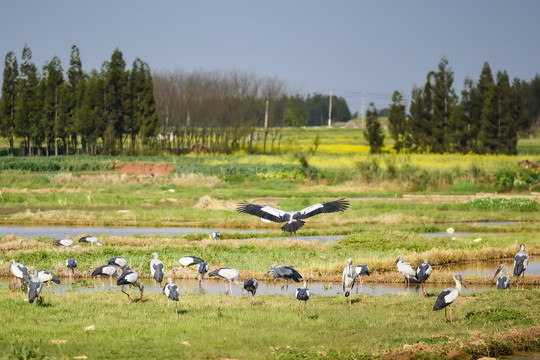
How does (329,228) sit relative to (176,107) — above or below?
below

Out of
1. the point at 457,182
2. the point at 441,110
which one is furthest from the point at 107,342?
the point at 441,110

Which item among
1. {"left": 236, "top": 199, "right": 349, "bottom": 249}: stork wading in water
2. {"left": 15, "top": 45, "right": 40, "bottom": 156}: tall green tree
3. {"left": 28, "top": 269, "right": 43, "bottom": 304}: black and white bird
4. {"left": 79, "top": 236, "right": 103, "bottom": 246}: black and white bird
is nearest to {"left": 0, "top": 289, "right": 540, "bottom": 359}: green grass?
{"left": 28, "top": 269, "right": 43, "bottom": 304}: black and white bird

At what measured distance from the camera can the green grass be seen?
12008 mm

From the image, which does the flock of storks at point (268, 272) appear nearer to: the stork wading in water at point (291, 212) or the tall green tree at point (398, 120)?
the stork wading in water at point (291, 212)

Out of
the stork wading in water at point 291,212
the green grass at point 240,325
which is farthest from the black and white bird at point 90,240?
the green grass at point 240,325

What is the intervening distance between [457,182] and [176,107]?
57709 mm

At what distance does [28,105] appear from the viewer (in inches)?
3297

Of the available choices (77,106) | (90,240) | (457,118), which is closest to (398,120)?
(457,118)

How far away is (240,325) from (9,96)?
79831 mm

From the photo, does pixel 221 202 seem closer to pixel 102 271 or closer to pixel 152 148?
pixel 102 271

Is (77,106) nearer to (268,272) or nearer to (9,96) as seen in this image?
(9,96)

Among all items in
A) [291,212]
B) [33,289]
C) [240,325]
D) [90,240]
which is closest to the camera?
[240,325]

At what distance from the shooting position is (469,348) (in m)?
12.6

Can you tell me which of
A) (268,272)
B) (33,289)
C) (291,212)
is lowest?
(268,272)
